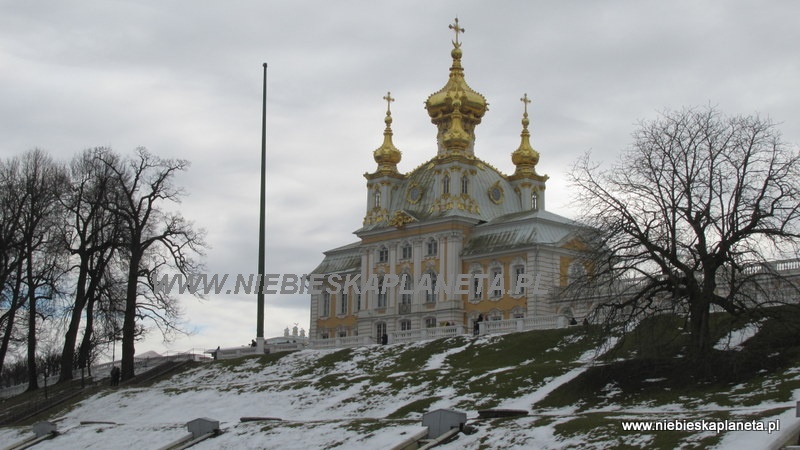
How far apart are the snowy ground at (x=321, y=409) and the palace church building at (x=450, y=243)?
7.82m

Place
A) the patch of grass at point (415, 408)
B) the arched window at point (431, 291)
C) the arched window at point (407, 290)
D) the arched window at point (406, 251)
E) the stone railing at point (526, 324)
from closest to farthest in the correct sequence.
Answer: the patch of grass at point (415, 408) < the stone railing at point (526, 324) < the arched window at point (431, 291) < the arched window at point (407, 290) < the arched window at point (406, 251)

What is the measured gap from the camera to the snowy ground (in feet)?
95.9

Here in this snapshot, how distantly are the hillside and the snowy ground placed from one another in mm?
70

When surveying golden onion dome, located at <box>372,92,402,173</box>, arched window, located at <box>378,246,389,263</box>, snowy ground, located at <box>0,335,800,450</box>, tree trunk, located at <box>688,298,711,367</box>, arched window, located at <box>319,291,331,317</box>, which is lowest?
snowy ground, located at <box>0,335,800,450</box>

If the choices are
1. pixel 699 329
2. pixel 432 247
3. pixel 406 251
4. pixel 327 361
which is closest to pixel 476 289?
pixel 432 247

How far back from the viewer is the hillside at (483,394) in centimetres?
2906

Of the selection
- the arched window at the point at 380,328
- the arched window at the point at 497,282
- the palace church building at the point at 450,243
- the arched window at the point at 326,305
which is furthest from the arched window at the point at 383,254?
the arched window at the point at 497,282

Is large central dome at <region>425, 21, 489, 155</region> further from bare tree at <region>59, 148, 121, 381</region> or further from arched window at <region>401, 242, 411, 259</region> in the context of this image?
bare tree at <region>59, 148, 121, 381</region>

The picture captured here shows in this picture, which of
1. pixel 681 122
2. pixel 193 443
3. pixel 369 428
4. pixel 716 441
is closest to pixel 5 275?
pixel 193 443

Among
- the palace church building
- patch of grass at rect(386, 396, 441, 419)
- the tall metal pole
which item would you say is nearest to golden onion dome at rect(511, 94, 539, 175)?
the palace church building

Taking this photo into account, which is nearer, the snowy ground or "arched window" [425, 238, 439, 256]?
the snowy ground

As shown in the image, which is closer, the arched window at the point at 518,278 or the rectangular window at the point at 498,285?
the arched window at the point at 518,278

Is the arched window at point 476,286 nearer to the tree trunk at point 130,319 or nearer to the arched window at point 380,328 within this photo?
the arched window at point 380,328

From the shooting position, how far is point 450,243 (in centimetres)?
7369
